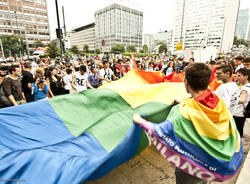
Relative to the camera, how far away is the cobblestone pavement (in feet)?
8.45

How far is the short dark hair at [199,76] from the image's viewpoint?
4.39ft

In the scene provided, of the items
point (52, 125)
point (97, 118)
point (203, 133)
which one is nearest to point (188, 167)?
point (203, 133)

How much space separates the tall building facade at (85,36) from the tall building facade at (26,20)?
4574 cm

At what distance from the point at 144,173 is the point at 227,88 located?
2155mm

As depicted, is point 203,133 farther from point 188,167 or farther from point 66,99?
point 66,99

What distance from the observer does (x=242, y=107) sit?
299 centimetres

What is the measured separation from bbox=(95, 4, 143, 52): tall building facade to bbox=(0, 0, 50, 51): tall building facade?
4061cm

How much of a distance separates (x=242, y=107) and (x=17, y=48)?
2683 inches

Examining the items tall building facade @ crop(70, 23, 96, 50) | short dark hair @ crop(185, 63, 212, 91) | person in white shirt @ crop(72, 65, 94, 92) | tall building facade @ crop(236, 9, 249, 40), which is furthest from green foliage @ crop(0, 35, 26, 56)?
tall building facade @ crop(236, 9, 249, 40)

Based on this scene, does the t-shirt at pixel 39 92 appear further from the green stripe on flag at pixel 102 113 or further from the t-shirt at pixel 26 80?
the green stripe on flag at pixel 102 113

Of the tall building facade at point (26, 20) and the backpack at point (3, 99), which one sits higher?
the tall building facade at point (26, 20)

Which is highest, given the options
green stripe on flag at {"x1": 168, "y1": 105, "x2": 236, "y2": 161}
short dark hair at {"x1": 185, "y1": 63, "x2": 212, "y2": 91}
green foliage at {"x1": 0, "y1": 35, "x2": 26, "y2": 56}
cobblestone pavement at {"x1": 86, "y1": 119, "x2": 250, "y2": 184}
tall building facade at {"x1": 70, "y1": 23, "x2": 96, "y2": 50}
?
tall building facade at {"x1": 70, "y1": 23, "x2": 96, "y2": 50}

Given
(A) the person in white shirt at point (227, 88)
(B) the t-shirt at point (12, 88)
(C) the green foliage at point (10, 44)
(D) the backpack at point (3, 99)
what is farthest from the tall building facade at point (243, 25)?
(D) the backpack at point (3, 99)

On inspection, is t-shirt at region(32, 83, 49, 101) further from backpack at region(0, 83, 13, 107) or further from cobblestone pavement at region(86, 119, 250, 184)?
cobblestone pavement at region(86, 119, 250, 184)
